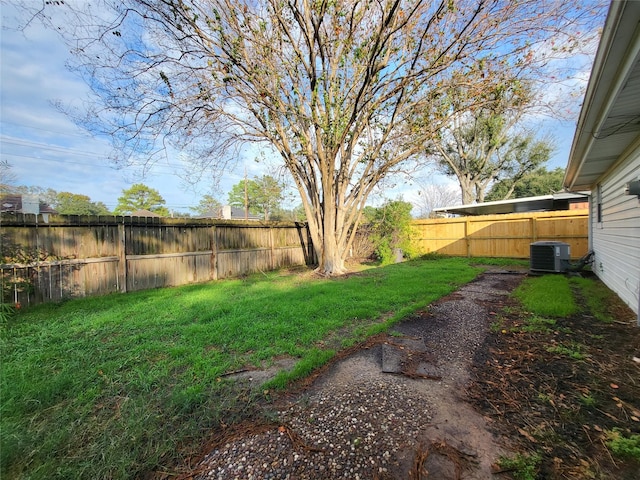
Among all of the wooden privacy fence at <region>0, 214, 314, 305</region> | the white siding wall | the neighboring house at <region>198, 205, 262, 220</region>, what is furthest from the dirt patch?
the neighboring house at <region>198, 205, 262, 220</region>

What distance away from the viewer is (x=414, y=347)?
2.97m

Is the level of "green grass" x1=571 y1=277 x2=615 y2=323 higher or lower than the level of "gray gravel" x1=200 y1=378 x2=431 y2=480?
higher

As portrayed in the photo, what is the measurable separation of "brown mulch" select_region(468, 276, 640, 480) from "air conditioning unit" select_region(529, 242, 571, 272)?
4.10m

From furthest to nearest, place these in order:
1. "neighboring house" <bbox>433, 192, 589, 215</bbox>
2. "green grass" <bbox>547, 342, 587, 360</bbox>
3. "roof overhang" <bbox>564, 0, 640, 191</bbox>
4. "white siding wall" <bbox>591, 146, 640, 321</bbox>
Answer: "neighboring house" <bbox>433, 192, 589, 215</bbox> < "white siding wall" <bbox>591, 146, 640, 321</bbox> < "green grass" <bbox>547, 342, 587, 360</bbox> < "roof overhang" <bbox>564, 0, 640, 191</bbox>

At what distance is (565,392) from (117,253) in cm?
762

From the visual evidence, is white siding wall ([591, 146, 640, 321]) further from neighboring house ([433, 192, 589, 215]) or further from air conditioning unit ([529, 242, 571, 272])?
neighboring house ([433, 192, 589, 215])

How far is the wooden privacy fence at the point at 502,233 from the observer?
8805mm

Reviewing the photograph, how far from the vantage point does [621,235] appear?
15.1 ft

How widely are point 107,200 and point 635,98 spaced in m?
39.7

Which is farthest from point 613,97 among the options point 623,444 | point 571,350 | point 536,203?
point 536,203

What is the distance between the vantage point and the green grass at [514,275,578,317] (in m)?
4.04

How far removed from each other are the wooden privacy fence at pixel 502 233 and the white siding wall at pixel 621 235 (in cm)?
273

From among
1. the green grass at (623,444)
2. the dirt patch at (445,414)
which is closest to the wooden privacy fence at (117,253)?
the dirt patch at (445,414)

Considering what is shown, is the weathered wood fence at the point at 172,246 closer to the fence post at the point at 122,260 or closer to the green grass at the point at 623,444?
the fence post at the point at 122,260
